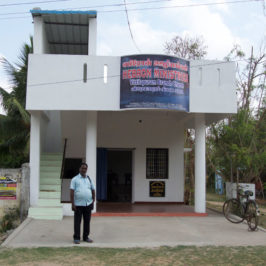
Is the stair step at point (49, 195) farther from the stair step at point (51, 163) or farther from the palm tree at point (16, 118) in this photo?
the palm tree at point (16, 118)

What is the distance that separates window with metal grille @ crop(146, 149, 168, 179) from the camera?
15.6 meters

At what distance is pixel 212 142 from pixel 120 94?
13.2 ft

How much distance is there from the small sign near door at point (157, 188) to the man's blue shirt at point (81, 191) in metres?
7.61

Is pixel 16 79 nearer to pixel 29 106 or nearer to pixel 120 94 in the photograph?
pixel 29 106

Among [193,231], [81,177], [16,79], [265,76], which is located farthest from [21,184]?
[265,76]

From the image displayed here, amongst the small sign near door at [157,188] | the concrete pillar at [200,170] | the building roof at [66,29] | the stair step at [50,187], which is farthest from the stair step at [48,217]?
the building roof at [66,29]

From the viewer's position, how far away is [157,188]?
15500 millimetres

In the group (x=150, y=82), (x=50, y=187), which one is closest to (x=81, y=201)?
(x=150, y=82)

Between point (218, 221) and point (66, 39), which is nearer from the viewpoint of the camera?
point (218, 221)

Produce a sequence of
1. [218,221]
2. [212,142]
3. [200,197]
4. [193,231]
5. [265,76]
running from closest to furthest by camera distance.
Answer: [193,231] < [218,221] < [200,197] < [212,142] < [265,76]

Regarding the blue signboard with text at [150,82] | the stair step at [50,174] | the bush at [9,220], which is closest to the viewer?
the bush at [9,220]

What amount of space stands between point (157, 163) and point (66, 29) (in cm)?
642

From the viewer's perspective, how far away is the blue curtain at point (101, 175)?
15312 millimetres

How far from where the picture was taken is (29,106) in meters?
11.5
